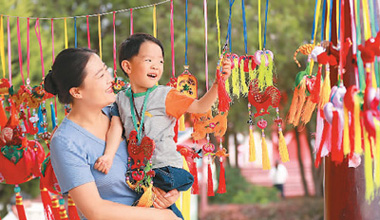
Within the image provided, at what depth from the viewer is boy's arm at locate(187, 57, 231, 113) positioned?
1308 millimetres

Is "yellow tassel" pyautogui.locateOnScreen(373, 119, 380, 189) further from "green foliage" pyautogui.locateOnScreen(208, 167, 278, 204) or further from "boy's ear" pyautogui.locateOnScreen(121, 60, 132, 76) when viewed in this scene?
"green foliage" pyautogui.locateOnScreen(208, 167, 278, 204)

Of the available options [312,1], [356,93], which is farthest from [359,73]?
[312,1]

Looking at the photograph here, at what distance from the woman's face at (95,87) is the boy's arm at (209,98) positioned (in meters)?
0.22

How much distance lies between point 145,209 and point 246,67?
0.61 m

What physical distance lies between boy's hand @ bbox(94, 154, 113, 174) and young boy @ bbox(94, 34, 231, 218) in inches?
4.3

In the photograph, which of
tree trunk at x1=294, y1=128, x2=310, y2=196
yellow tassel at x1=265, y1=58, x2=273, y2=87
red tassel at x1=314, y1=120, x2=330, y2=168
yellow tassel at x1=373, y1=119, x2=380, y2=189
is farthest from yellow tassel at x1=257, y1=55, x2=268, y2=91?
tree trunk at x1=294, y1=128, x2=310, y2=196

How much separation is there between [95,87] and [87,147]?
0.14 meters

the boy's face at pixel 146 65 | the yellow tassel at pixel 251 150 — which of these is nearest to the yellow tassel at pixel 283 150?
the yellow tassel at pixel 251 150

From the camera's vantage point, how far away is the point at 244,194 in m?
→ 5.89

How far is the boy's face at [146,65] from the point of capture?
52.7 inches

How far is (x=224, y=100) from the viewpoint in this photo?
1381mm

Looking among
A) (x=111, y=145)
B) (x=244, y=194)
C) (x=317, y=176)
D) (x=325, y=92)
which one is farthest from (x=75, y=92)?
(x=244, y=194)

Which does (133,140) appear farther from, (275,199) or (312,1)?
(275,199)

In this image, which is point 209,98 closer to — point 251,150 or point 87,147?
point 87,147
